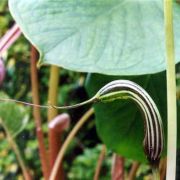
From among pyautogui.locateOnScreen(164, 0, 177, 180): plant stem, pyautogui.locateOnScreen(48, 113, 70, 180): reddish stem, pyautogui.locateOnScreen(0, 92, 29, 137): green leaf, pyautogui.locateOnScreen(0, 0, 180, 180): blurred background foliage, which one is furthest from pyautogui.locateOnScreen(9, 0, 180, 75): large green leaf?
pyautogui.locateOnScreen(0, 0, 180, 180): blurred background foliage

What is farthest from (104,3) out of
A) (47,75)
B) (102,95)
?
(47,75)

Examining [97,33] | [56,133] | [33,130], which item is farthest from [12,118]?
[33,130]

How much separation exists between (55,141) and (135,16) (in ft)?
0.68

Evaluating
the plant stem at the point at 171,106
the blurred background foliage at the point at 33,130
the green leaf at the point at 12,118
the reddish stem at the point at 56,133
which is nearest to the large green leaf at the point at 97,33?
the plant stem at the point at 171,106

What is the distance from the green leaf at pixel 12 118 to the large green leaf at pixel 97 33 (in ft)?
0.89

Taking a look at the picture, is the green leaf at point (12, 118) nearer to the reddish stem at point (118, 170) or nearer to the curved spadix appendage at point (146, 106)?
the reddish stem at point (118, 170)

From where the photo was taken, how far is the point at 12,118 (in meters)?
0.61

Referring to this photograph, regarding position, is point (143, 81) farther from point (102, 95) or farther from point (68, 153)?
point (68, 153)

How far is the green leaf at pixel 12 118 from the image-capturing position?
60cm

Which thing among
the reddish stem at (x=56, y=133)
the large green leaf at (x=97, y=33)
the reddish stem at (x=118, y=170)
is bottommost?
the reddish stem at (x=118, y=170)

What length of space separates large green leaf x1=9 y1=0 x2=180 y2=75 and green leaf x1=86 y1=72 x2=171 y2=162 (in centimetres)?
10

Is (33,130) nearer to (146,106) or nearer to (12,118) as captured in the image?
(12,118)

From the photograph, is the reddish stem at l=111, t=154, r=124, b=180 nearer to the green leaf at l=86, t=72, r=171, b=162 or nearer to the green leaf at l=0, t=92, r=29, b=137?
the green leaf at l=86, t=72, r=171, b=162

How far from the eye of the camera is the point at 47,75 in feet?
5.47
